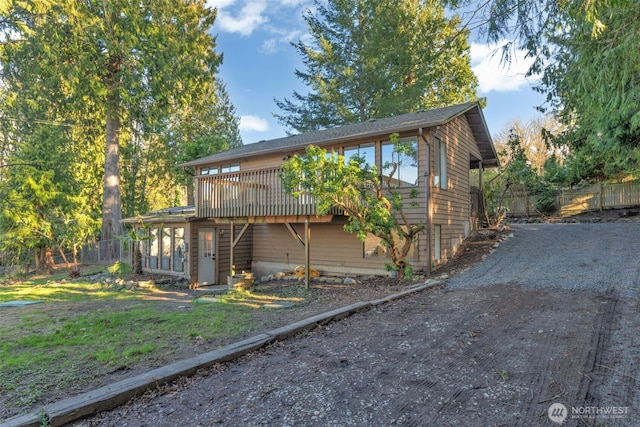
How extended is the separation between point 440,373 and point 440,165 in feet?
27.0

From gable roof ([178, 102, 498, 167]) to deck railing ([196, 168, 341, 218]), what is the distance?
1446 mm

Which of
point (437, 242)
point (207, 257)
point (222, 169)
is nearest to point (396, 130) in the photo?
point (437, 242)

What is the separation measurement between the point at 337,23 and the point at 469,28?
1741 cm

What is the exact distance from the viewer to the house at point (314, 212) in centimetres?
977

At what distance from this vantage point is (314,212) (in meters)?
9.59

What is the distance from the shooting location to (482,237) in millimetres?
13164

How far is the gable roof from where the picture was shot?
9617 millimetres

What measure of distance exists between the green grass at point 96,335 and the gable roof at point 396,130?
195 inches

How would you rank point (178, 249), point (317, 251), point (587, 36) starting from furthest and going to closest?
point (178, 249) → point (317, 251) → point (587, 36)

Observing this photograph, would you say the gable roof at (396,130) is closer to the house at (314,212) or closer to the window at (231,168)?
the house at (314,212)

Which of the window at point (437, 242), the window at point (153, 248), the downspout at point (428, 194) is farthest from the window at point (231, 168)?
the window at point (437, 242)

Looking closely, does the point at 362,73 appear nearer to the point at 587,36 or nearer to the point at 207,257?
the point at 207,257

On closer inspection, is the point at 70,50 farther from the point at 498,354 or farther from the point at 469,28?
the point at 498,354

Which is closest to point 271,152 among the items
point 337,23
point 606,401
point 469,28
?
point 469,28
